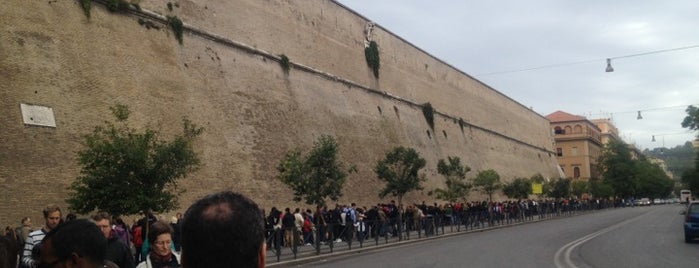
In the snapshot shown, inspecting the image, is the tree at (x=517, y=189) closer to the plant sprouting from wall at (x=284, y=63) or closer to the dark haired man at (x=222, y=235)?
the plant sprouting from wall at (x=284, y=63)

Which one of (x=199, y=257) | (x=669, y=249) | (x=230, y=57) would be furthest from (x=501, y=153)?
(x=199, y=257)

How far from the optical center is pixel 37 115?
18.0 meters

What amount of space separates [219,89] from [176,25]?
3.19 meters

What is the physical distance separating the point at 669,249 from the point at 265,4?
73.3 ft

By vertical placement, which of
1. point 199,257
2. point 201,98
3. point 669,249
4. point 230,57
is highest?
point 230,57

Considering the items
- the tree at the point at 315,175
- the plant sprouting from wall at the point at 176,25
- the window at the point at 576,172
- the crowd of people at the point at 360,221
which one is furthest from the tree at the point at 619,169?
the plant sprouting from wall at the point at 176,25

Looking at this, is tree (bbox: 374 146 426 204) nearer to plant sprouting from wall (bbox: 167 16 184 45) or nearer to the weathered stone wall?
the weathered stone wall

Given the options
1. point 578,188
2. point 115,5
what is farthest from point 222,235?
point 578,188

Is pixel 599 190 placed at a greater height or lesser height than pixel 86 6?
lesser

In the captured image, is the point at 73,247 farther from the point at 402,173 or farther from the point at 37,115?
the point at 402,173

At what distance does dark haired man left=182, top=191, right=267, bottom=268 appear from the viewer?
214 cm

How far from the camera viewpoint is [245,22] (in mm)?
30828

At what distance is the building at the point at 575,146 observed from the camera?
106m

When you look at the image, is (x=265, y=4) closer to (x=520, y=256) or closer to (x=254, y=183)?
(x=254, y=183)
